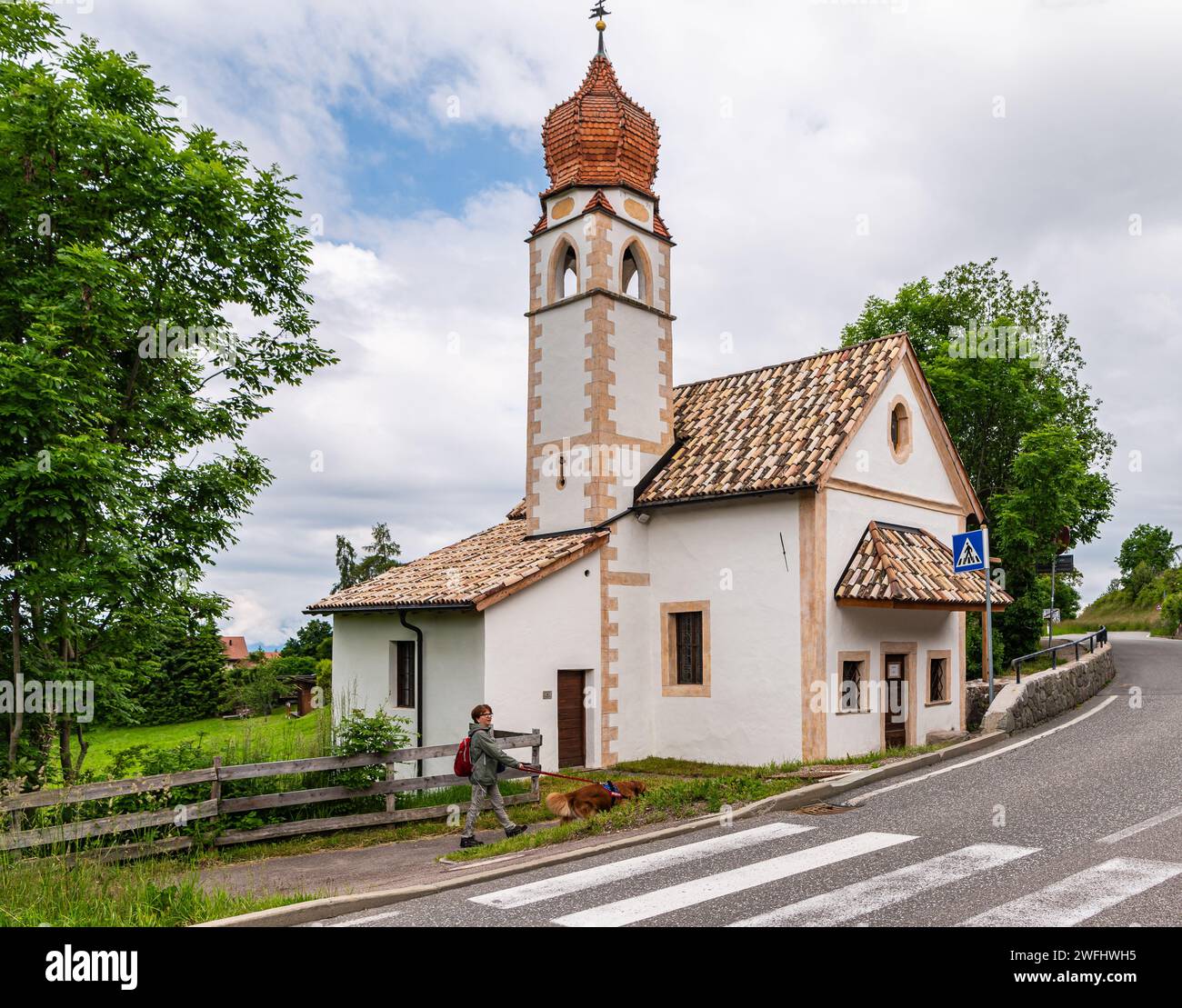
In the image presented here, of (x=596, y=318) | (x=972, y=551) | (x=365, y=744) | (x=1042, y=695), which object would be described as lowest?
(x=1042, y=695)

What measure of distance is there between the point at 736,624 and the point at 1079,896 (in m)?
10.9

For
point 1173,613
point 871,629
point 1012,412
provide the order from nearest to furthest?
point 871,629 < point 1012,412 < point 1173,613

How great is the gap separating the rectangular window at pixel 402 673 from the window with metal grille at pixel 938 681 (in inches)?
438

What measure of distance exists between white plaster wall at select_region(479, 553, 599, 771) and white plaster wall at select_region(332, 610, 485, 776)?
0.38m

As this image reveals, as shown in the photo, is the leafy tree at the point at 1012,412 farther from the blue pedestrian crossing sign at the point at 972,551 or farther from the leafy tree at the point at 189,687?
the leafy tree at the point at 189,687

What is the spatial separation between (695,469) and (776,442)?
175 cm

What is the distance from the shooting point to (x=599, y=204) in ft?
64.3

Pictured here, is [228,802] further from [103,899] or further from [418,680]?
[418,680]

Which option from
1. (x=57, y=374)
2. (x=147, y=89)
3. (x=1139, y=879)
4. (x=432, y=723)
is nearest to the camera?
(x=1139, y=879)

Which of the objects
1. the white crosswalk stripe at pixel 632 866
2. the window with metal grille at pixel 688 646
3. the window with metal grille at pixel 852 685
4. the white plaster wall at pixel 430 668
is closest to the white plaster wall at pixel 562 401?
the window with metal grille at pixel 688 646

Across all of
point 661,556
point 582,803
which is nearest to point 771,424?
point 661,556

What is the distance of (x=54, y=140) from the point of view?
1320 cm
